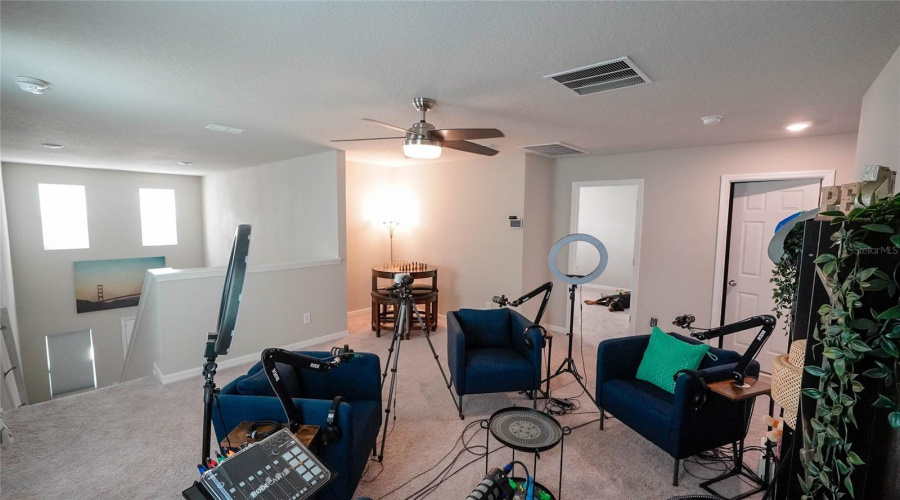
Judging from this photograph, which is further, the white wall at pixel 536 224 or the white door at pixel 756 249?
the white wall at pixel 536 224

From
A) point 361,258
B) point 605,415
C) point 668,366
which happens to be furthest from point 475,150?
point 361,258

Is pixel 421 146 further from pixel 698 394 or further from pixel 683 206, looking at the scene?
pixel 683 206

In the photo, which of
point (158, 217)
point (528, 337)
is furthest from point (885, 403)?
point (158, 217)

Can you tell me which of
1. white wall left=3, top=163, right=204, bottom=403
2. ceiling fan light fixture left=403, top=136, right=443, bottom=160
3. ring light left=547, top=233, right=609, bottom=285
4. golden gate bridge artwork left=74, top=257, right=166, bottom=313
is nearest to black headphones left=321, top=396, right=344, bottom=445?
ceiling fan light fixture left=403, top=136, right=443, bottom=160

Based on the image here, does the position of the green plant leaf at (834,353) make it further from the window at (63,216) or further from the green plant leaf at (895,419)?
the window at (63,216)

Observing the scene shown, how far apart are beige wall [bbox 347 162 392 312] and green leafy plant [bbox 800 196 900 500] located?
5460mm

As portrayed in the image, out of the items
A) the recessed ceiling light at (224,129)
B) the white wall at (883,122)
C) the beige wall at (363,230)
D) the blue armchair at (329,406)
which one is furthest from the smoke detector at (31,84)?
the white wall at (883,122)

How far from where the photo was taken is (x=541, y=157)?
5125mm

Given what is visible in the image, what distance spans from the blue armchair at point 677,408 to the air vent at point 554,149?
7.66 ft

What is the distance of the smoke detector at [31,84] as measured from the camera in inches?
89.1

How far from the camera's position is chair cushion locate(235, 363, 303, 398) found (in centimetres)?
204

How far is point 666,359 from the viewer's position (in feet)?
8.64

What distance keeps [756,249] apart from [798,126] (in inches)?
52.3

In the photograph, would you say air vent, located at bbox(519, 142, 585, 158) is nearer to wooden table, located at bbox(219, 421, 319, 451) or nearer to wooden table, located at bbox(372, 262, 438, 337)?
wooden table, located at bbox(372, 262, 438, 337)
